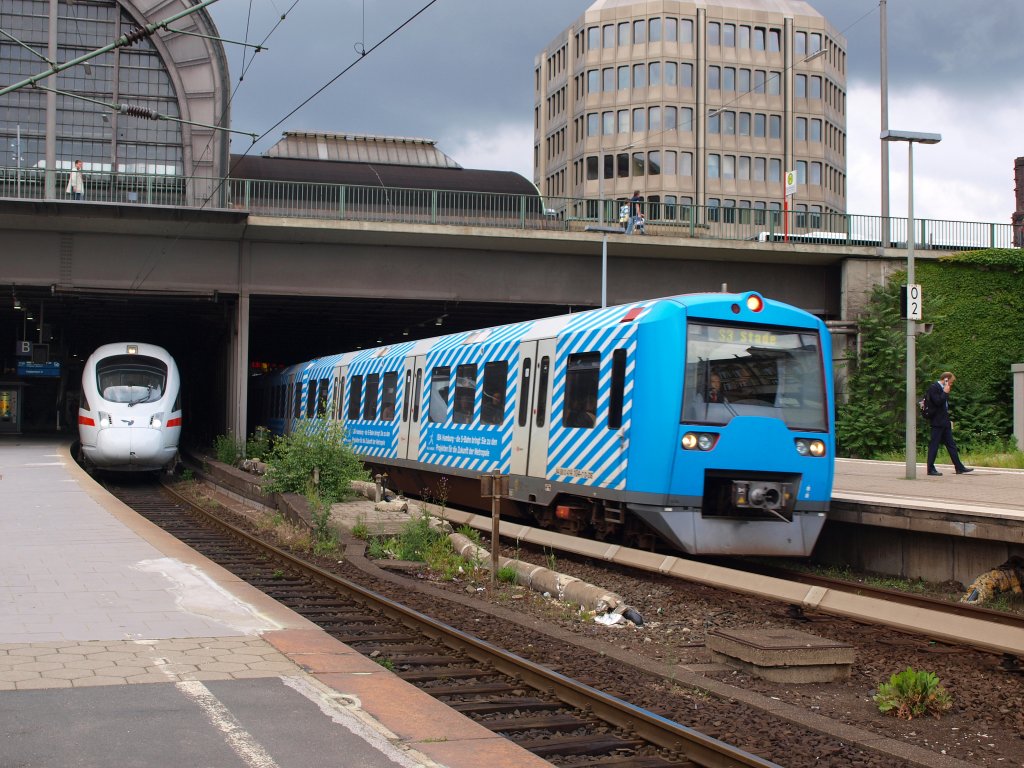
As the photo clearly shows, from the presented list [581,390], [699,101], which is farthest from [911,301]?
[699,101]

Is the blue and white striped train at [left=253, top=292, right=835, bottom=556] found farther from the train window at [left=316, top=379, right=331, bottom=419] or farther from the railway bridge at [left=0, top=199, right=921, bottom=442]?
the railway bridge at [left=0, top=199, right=921, bottom=442]

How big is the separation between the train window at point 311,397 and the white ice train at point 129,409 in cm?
342

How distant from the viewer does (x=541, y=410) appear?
14664 millimetres

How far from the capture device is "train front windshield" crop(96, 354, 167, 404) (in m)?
25.9

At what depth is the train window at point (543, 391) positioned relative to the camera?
47.8 ft

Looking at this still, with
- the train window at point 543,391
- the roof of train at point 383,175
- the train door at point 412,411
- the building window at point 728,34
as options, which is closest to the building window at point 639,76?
the building window at point 728,34

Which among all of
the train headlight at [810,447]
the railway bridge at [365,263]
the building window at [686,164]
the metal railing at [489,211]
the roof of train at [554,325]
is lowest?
the train headlight at [810,447]

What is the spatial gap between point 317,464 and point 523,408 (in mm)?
4471

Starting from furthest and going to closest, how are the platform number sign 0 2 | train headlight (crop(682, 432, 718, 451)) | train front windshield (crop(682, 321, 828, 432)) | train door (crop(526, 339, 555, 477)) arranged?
the platform number sign 0 2, train door (crop(526, 339, 555, 477)), train front windshield (crop(682, 321, 828, 432)), train headlight (crop(682, 432, 718, 451))

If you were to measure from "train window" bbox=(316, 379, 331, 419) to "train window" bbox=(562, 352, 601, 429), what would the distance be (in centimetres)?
1388

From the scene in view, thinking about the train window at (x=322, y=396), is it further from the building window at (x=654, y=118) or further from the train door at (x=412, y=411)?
the building window at (x=654, y=118)

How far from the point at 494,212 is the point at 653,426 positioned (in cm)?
1779

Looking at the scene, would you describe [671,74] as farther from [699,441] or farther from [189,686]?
[189,686]

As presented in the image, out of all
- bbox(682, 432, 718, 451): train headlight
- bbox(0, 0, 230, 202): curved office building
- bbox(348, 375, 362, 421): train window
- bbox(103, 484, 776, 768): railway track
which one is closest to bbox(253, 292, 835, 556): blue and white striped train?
bbox(682, 432, 718, 451): train headlight
